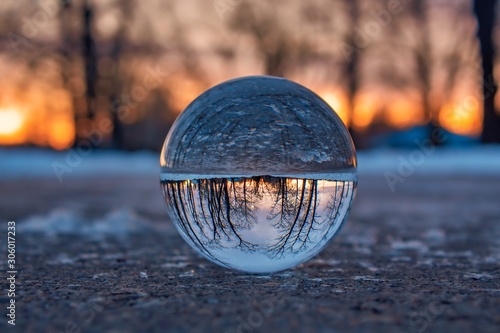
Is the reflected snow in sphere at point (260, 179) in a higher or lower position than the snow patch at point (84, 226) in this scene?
higher

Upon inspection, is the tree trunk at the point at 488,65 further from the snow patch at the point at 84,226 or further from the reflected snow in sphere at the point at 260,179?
the reflected snow in sphere at the point at 260,179

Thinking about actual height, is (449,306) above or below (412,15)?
below

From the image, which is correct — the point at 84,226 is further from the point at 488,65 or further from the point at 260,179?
the point at 488,65

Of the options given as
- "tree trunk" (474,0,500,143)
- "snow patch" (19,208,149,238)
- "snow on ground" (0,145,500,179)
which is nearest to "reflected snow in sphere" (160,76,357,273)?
"snow patch" (19,208,149,238)

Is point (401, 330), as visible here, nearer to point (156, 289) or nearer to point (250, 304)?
point (250, 304)

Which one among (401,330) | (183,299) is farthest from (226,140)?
(401,330)

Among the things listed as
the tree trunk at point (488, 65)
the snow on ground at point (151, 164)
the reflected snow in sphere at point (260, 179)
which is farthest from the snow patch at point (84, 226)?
the tree trunk at point (488, 65)
